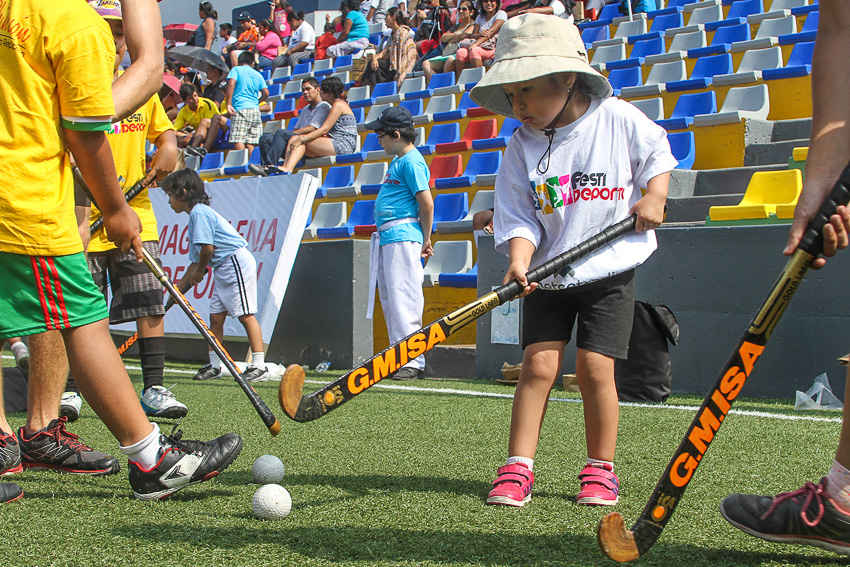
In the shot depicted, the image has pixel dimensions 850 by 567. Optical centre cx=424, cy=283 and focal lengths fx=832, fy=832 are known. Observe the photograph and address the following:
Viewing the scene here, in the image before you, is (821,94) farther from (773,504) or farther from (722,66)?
(722,66)

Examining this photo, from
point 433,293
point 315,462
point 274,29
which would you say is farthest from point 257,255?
point 274,29

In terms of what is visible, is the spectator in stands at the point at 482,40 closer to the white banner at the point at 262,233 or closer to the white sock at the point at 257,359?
the white banner at the point at 262,233

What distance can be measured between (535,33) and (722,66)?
6.40 meters

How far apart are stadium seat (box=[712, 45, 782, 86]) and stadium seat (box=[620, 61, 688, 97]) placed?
0.53 meters

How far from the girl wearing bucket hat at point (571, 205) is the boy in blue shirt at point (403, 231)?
356 centimetres

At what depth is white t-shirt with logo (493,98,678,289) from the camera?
8.54ft

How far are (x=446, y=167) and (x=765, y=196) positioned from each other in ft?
13.3

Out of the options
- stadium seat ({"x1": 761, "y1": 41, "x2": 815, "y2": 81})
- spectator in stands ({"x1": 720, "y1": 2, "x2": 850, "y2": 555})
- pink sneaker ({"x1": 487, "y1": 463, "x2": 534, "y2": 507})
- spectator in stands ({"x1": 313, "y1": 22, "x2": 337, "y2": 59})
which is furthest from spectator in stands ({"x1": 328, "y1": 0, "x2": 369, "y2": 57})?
spectator in stands ({"x1": 720, "y1": 2, "x2": 850, "y2": 555})

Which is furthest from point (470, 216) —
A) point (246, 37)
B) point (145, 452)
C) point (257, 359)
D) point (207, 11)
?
point (207, 11)

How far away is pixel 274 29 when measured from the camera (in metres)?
16.6

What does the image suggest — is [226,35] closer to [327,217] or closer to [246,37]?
[246,37]

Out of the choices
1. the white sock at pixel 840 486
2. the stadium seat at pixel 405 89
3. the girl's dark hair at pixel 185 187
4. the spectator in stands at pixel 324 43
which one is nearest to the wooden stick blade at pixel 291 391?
the white sock at pixel 840 486

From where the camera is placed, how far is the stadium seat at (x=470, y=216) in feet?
25.2

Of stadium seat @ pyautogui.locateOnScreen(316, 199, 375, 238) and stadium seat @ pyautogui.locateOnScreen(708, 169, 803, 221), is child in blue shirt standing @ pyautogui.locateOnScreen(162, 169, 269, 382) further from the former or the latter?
stadium seat @ pyautogui.locateOnScreen(708, 169, 803, 221)
